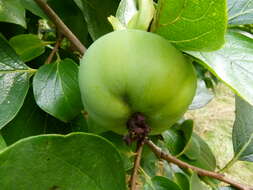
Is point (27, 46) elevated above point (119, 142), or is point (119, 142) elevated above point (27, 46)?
point (27, 46)

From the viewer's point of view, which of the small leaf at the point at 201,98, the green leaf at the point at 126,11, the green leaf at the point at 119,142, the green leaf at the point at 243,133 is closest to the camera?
the green leaf at the point at 126,11

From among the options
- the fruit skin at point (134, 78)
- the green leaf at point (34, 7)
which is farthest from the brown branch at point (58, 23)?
the fruit skin at point (134, 78)

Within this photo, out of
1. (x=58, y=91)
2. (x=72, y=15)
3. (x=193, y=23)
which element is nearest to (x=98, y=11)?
(x=72, y=15)

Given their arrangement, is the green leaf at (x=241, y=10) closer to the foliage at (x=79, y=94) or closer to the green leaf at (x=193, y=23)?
the foliage at (x=79, y=94)

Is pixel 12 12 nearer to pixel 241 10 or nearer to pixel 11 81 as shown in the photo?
pixel 11 81

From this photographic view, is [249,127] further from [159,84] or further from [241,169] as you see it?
[241,169]

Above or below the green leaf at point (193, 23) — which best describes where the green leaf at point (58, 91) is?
below
